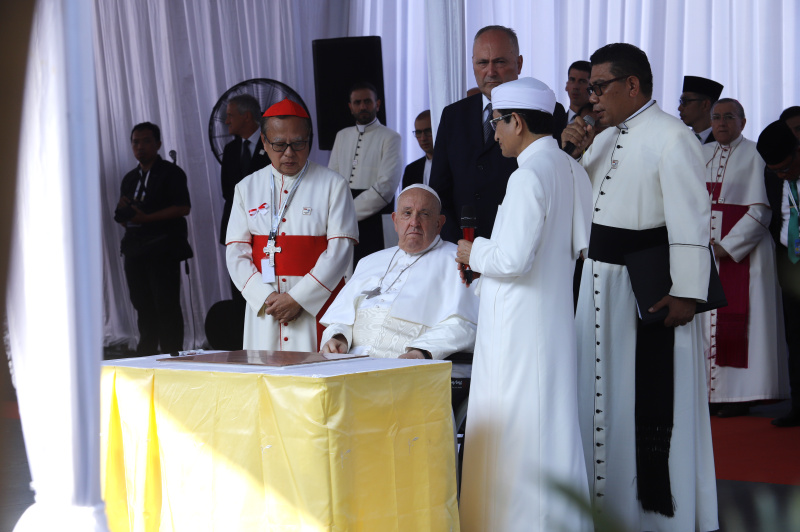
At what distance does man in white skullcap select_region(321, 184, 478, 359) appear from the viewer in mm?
3895

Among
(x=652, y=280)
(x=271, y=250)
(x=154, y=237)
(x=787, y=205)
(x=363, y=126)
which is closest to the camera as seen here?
(x=652, y=280)

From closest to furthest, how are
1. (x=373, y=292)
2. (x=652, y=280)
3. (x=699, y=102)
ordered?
(x=652, y=280)
(x=373, y=292)
(x=699, y=102)

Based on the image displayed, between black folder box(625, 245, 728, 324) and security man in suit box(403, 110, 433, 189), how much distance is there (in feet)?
11.1

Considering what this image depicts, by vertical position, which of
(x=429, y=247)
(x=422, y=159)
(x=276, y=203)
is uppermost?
(x=422, y=159)

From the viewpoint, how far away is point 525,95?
318 centimetres

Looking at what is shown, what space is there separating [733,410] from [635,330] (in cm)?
296

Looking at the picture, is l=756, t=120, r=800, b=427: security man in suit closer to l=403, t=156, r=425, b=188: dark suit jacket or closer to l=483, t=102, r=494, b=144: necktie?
l=483, t=102, r=494, b=144: necktie

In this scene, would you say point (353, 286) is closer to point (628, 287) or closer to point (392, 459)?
point (628, 287)

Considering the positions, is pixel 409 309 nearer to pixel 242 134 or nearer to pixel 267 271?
pixel 267 271

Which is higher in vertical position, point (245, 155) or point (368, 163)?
point (245, 155)

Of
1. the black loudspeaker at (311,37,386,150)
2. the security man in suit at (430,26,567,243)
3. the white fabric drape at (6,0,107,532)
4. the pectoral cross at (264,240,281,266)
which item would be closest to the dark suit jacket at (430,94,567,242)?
the security man in suit at (430,26,567,243)

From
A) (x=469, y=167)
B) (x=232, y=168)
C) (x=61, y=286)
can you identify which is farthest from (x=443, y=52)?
(x=61, y=286)

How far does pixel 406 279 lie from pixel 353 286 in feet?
1.05

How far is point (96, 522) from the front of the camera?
62.9 inches
